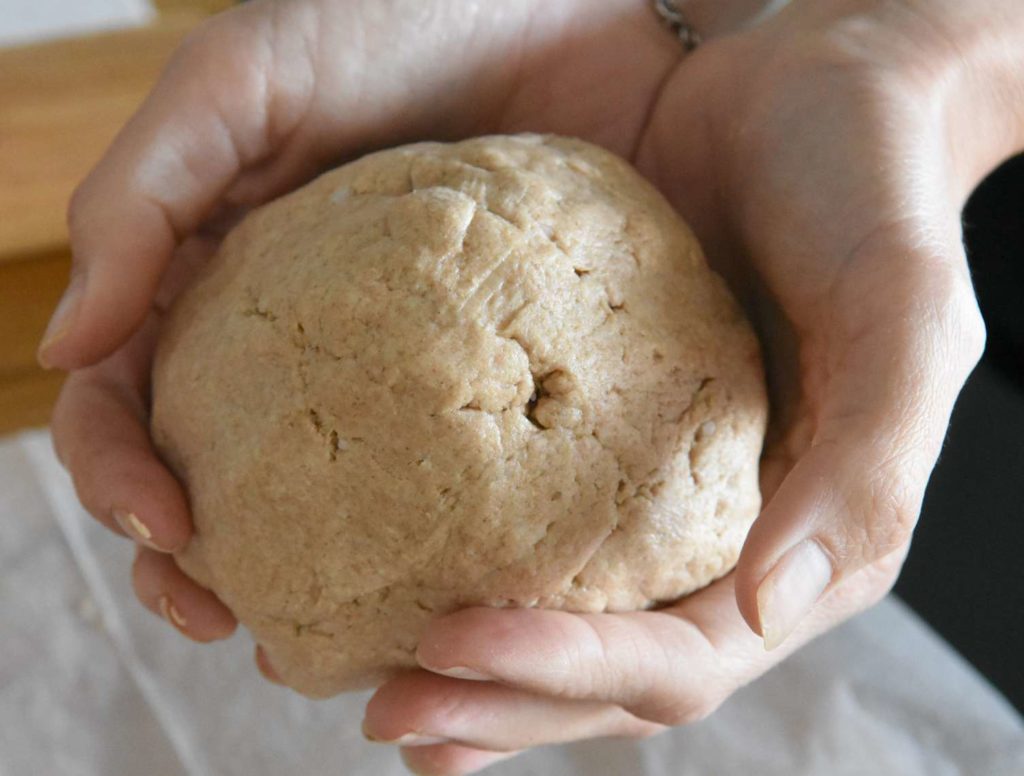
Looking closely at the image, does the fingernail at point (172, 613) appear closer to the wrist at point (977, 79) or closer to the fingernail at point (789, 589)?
the fingernail at point (789, 589)

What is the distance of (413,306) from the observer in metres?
1.17

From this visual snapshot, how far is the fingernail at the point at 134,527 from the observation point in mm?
1302

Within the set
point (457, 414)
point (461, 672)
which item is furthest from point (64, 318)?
point (461, 672)

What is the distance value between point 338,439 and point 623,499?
0.31 m

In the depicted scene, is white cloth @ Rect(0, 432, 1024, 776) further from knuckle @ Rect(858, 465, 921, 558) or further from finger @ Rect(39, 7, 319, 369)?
knuckle @ Rect(858, 465, 921, 558)

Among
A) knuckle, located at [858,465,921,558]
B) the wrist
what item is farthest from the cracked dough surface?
the wrist

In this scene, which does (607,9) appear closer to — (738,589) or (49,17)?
(738,589)

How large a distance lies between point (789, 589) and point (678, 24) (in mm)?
1184

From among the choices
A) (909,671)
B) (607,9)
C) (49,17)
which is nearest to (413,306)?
(607,9)

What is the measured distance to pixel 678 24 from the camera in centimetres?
190

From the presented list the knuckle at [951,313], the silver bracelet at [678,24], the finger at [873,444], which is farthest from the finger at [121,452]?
the silver bracelet at [678,24]

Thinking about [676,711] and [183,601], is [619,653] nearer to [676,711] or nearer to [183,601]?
[676,711]

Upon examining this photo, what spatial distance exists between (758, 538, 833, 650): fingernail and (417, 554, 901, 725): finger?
0.69 ft

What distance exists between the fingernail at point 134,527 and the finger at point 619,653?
356 millimetres
